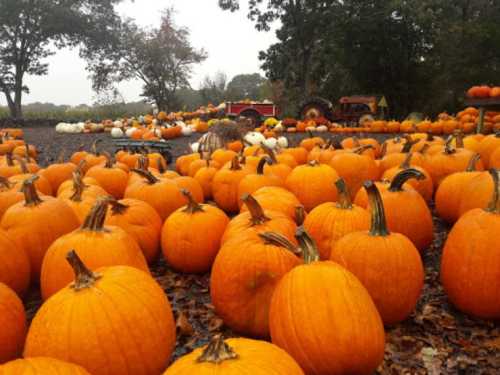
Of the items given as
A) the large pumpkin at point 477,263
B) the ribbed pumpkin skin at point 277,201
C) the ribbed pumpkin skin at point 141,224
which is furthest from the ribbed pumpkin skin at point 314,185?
the large pumpkin at point 477,263

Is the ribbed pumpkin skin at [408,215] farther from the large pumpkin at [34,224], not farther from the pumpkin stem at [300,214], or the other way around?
the large pumpkin at [34,224]

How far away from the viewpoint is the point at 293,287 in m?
1.76

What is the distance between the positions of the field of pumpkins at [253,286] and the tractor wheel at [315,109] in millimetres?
15509

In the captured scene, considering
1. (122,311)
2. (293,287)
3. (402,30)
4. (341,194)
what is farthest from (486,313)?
(402,30)

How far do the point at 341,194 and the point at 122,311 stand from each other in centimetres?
161

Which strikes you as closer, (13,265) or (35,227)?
(13,265)

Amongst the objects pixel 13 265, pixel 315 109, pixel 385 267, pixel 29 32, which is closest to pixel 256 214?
pixel 385 267

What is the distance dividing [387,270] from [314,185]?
1.83 metres

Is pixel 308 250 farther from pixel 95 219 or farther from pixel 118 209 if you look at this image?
pixel 118 209

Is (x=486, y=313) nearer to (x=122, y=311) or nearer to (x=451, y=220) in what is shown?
(x=451, y=220)

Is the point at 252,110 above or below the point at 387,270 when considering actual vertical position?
above

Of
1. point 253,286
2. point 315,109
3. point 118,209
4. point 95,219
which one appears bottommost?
point 253,286

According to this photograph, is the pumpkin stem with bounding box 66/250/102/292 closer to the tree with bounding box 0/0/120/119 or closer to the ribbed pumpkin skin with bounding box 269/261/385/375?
the ribbed pumpkin skin with bounding box 269/261/385/375

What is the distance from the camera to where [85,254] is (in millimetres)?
2227
